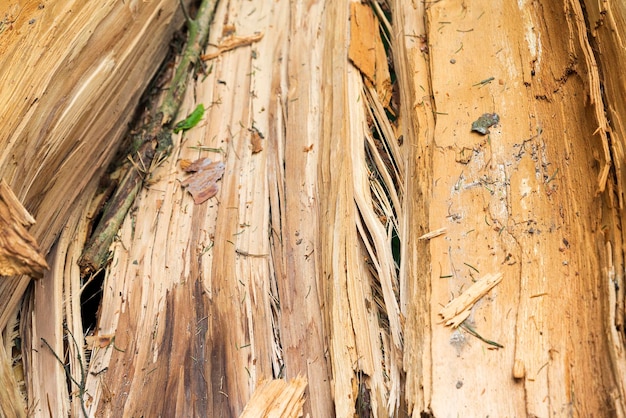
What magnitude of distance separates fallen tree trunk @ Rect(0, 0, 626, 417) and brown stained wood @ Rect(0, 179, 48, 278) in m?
0.60

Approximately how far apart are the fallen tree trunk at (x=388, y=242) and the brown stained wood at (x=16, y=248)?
0.60m

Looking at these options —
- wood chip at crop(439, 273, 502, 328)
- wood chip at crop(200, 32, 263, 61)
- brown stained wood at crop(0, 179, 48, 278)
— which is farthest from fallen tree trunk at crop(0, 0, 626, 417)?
brown stained wood at crop(0, 179, 48, 278)

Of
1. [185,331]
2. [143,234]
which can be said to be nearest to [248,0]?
[143,234]

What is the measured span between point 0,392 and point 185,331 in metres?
0.77

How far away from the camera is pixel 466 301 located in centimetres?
215

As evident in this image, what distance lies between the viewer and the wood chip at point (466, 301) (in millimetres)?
2125

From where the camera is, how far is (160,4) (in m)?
3.18

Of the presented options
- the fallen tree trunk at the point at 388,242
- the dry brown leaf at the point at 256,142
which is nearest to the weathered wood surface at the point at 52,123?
the fallen tree trunk at the point at 388,242

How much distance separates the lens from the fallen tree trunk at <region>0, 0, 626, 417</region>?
2059 mm

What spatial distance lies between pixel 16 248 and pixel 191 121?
1534 millimetres

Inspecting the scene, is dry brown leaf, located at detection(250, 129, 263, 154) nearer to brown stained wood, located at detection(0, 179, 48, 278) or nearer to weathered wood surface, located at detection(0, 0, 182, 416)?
weathered wood surface, located at detection(0, 0, 182, 416)

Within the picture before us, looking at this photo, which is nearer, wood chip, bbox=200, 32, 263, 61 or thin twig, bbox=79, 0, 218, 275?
thin twig, bbox=79, 0, 218, 275

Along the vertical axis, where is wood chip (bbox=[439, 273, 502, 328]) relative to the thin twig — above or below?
below

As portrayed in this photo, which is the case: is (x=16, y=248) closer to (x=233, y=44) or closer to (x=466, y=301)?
(x=466, y=301)
